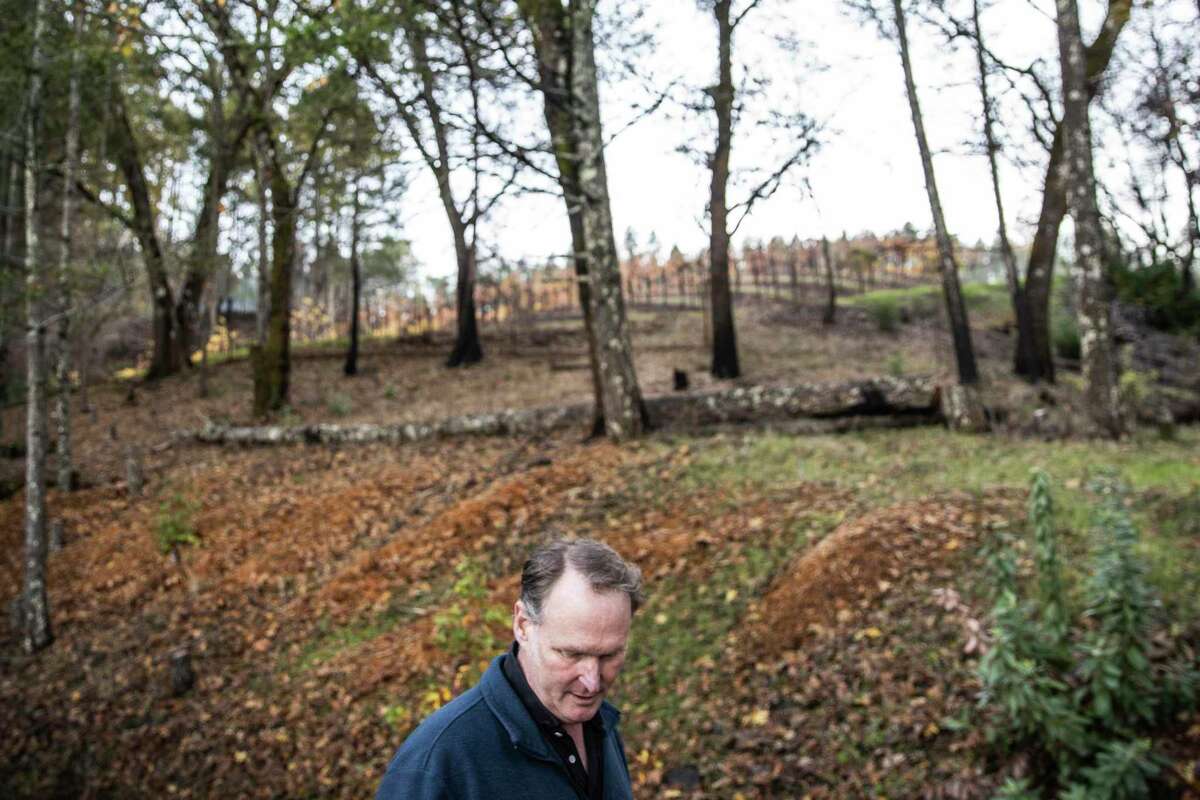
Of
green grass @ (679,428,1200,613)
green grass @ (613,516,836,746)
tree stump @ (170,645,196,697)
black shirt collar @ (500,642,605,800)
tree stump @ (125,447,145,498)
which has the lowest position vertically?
tree stump @ (170,645,196,697)

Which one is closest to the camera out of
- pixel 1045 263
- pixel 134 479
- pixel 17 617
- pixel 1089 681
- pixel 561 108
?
pixel 1089 681

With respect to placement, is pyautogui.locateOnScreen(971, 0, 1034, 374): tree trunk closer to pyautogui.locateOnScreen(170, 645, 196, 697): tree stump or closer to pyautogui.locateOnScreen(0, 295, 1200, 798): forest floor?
pyautogui.locateOnScreen(0, 295, 1200, 798): forest floor

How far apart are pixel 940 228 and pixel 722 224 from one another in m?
3.90

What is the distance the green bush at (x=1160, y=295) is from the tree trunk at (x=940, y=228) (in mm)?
7880

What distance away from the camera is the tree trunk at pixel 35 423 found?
29.5ft

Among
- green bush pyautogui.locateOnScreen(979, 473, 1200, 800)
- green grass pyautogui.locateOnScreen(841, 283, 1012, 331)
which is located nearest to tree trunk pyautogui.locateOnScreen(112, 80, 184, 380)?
green bush pyautogui.locateOnScreen(979, 473, 1200, 800)

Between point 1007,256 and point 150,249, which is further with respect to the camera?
point 150,249

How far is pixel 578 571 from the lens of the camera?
198 cm

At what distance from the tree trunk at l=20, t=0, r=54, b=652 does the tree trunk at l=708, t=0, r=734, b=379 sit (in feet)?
29.5

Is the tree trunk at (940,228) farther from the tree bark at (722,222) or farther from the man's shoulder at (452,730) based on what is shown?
the man's shoulder at (452,730)

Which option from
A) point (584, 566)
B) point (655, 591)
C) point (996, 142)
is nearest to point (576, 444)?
point (655, 591)

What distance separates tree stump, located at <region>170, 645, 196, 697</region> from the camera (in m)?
7.47

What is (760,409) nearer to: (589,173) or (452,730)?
(589,173)

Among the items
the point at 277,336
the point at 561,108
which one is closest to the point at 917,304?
the point at 561,108
